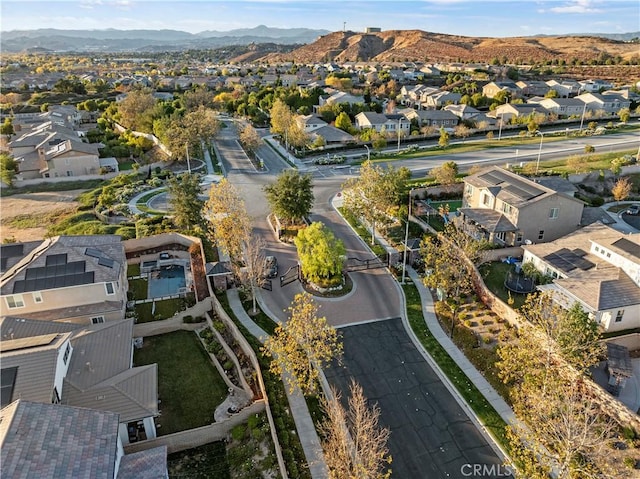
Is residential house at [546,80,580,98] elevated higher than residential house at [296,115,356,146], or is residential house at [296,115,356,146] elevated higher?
residential house at [546,80,580,98]

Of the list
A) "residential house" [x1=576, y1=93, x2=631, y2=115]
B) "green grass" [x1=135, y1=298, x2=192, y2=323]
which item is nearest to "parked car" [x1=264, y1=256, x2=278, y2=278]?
"green grass" [x1=135, y1=298, x2=192, y2=323]

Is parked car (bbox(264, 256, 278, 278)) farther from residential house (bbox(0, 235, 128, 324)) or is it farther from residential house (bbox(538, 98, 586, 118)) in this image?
residential house (bbox(538, 98, 586, 118))

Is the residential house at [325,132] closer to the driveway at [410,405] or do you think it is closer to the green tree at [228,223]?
the green tree at [228,223]

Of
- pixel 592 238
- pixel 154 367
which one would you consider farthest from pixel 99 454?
pixel 592 238

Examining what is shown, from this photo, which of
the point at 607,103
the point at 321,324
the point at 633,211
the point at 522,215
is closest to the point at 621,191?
the point at 633,211

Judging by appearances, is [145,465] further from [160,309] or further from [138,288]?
[138,288]

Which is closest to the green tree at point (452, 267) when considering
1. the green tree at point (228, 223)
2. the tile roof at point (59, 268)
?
the green tree at point (228, 223)

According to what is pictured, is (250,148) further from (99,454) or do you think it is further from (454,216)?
(99,454)
